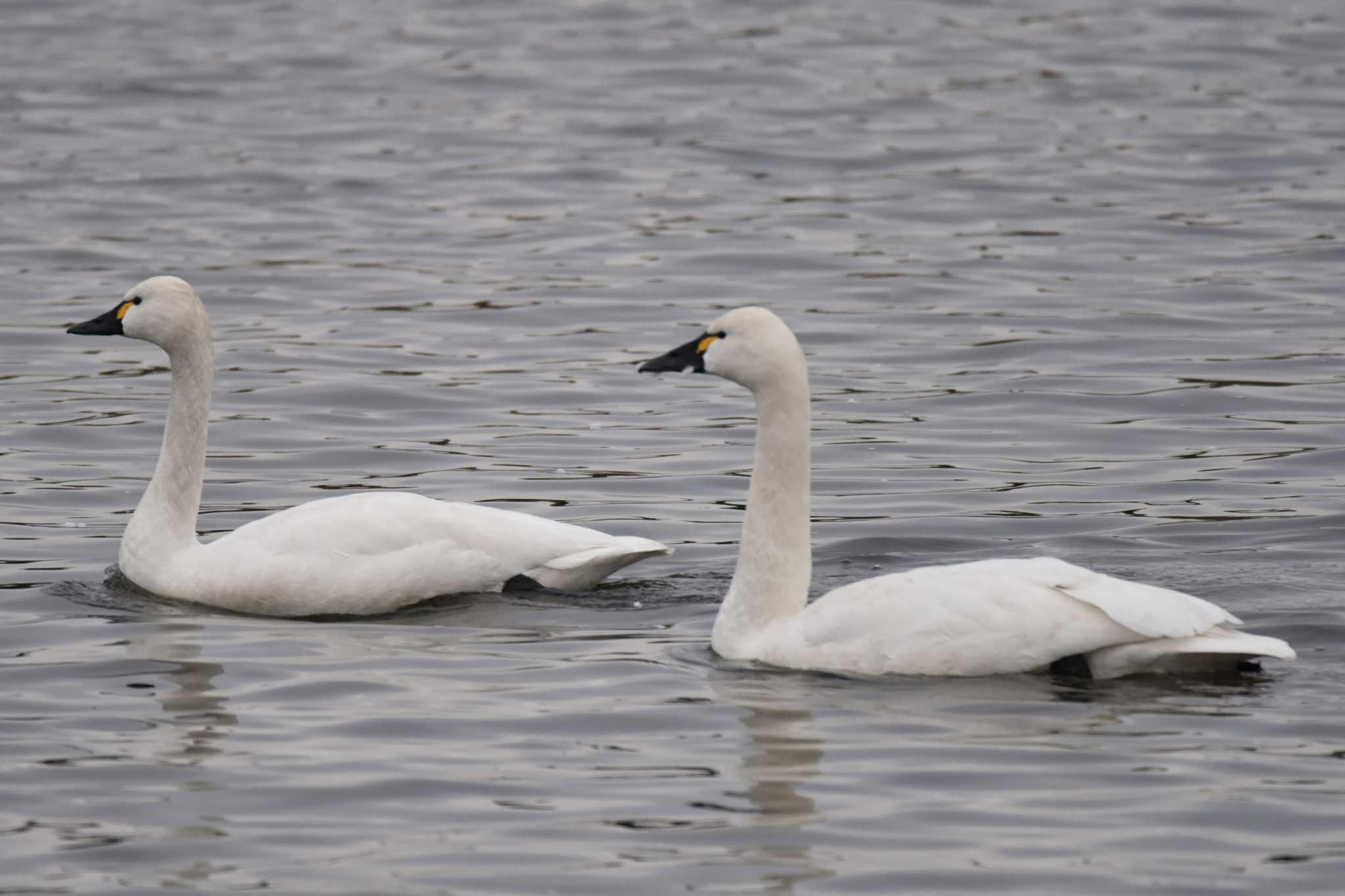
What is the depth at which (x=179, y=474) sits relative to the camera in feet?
34.6

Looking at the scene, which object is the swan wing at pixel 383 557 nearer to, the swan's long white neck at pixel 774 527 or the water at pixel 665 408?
the water at pixel 665 408

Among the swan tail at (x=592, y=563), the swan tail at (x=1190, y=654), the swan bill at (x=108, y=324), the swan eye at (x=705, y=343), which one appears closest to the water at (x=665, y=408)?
the swan tail at (x=1190, y=654)

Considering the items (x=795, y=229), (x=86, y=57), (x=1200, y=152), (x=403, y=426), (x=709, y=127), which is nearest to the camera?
(x=403, y=426)

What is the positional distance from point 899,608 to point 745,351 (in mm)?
1126

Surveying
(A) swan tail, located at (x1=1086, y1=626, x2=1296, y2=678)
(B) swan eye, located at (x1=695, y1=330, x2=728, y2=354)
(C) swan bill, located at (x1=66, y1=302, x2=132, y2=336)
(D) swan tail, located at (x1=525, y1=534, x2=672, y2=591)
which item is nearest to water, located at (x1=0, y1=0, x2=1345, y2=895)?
(A) swan tail, located at (x1=1086, y1=626, x2=1296, y2=678)

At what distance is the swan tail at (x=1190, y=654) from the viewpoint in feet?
26.0

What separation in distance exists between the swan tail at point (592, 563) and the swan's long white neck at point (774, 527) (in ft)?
2.95

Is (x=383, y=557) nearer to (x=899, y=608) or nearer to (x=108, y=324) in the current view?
(x=108, y=324)

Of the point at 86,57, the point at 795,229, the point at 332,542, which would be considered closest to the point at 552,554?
the point at 332,542

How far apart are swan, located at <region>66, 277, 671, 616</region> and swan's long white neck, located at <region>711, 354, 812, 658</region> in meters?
0.95

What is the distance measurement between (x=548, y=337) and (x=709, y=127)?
9.21 m

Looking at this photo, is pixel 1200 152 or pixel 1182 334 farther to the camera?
pixel 1200 152

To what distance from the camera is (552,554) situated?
9.91 m

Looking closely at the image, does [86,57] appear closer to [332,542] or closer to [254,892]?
[332,542]
